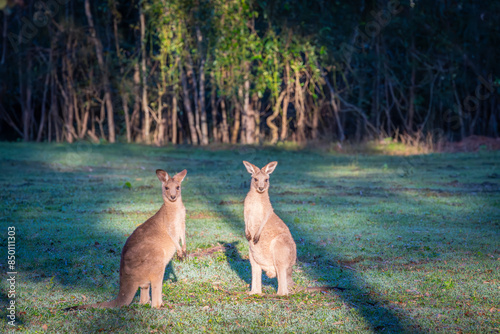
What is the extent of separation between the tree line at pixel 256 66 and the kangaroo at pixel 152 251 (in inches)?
690

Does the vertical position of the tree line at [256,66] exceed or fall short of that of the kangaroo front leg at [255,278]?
it exceeds it

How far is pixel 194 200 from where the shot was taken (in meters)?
11.5

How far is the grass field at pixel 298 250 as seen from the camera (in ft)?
16.0

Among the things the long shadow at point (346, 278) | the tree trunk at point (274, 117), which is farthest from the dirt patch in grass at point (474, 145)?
the long shadow at point (346, 278)

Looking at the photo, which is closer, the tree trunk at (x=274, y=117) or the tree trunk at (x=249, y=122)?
the tree trunk at (x=249, y=122)

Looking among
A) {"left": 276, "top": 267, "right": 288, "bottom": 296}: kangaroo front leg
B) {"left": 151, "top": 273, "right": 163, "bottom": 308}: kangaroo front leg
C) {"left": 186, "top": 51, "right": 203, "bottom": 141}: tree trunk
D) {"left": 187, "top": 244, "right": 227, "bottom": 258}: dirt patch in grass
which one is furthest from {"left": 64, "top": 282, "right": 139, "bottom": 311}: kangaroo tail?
{"left": 186, "top": 51, "right": 203, "bottom": 141}: tree trunk

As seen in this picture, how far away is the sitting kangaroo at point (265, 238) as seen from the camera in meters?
5.28

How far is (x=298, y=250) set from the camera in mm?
7426

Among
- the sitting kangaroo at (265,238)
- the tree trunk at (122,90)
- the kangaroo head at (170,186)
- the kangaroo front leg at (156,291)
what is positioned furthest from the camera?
the tree trunk at (122,90)

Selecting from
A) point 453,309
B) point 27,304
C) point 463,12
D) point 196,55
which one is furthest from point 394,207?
point 463,12

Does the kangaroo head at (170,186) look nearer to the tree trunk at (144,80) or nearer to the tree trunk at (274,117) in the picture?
the tree trunk at (274,117)

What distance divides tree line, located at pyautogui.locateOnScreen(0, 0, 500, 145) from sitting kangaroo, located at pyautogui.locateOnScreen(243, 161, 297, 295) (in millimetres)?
17288

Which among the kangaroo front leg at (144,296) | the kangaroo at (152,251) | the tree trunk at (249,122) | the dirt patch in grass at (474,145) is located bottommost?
the kangaroo front leg at (144,296)

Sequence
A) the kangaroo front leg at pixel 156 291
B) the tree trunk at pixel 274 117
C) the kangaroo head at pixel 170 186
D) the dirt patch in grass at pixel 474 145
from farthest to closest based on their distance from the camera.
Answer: the tree trunk at pixel 274 117
the dirt patch in grass at pixel 474 145
the kangaroo head at pixel 170 186
the kangaroo front leg at pixel 156 291
